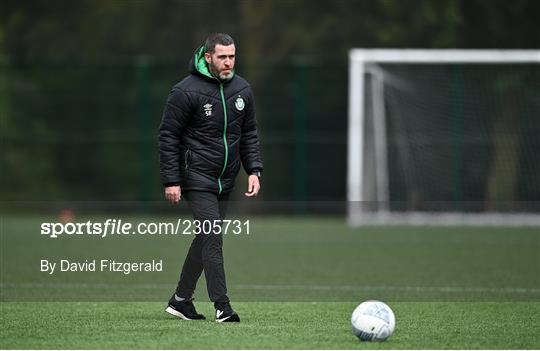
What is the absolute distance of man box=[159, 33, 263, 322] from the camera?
8094 millimetres

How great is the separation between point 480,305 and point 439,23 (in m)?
13.3

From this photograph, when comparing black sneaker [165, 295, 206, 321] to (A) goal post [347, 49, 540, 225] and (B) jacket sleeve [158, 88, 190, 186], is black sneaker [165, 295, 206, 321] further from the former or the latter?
(A) goal post [347, 49, 540, 225]

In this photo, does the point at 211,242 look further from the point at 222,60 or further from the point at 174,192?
the point at 222,60

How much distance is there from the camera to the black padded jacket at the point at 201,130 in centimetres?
811

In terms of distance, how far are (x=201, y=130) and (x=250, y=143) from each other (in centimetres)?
44

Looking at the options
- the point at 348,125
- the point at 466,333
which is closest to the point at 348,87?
the point at 348,125

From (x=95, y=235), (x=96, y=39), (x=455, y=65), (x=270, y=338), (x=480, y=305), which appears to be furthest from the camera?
(x=96, y=39)

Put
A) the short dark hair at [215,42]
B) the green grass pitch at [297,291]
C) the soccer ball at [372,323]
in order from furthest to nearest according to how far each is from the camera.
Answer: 1. the short dark hair at [215,42]
2. the green grass pitch at [297,291]
3. the soccer ball at [372,323]

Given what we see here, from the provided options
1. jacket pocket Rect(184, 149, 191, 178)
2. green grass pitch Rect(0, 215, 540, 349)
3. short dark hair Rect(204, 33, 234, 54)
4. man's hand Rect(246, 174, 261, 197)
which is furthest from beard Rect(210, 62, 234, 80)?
green grass pitch Rect(0, 215, 540, 349)

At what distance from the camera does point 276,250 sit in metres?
15.8

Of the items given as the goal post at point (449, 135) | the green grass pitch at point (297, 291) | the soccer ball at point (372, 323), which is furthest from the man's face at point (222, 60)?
the goal post at point (449, 135)

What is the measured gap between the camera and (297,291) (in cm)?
1096

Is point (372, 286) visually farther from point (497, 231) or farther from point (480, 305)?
point (497, 231)

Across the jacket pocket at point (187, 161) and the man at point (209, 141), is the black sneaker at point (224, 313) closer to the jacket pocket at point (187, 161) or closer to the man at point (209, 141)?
the man at point (209, 141)
